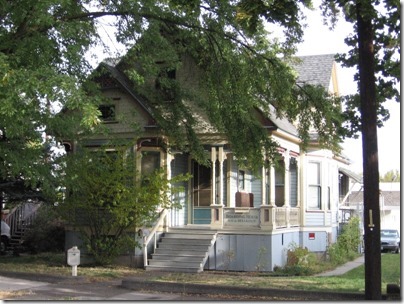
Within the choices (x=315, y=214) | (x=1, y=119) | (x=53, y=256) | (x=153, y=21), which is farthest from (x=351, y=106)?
(x=53, y=256)

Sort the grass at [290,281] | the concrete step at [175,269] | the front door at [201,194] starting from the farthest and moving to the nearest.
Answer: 1. the front door at [201,194]
2. the concrete step at [175,269]
3. the grass at [290,281]

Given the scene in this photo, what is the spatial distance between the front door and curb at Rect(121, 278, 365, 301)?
7.69 metres

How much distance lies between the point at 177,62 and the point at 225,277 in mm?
6231

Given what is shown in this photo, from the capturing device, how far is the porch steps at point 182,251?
1866cm

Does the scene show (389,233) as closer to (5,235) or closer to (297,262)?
(297,262)

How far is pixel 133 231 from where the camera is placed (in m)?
19.7

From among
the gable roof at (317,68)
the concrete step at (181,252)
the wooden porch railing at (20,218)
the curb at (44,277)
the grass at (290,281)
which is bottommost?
the grass at (290,281)

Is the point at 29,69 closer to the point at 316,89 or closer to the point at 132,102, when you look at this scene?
the point at 316,89

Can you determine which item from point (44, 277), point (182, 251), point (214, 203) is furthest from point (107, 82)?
point (44, 277)

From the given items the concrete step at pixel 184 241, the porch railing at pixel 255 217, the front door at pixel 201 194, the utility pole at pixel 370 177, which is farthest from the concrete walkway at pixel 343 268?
the utility pole at pixel 370 177

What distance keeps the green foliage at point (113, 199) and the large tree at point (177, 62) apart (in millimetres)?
1512

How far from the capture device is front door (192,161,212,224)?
2178cm

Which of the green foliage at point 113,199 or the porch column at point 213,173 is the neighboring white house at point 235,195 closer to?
the porch column at point 213,173

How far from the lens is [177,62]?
1669 centimetres
